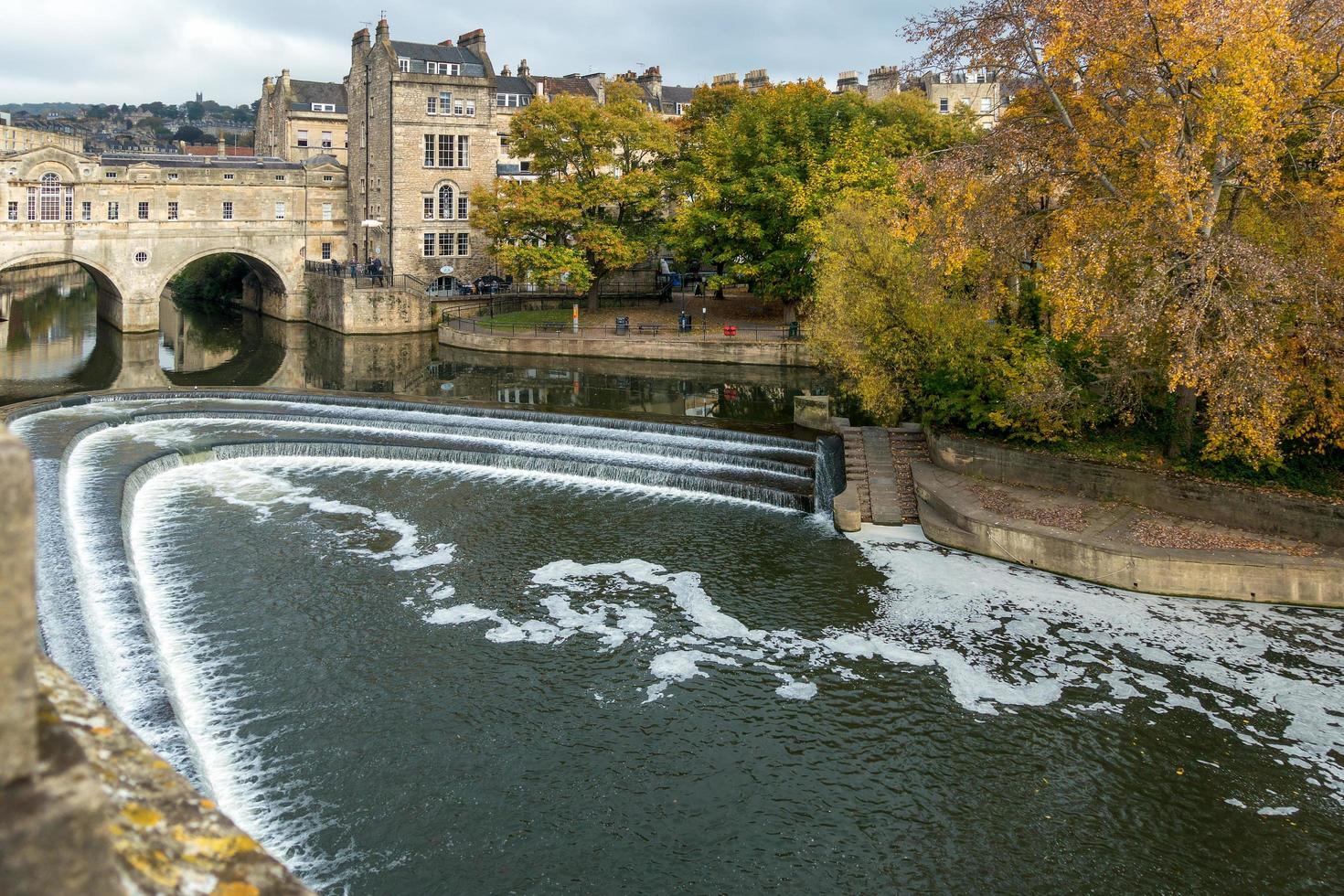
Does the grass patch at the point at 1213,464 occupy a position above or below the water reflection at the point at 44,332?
below

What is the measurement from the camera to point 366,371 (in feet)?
154

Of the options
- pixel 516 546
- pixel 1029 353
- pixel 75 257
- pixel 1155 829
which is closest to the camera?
pixel 1155 829

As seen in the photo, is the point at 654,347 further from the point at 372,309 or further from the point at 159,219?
the point at 159,219

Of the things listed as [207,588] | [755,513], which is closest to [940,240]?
[755,513]

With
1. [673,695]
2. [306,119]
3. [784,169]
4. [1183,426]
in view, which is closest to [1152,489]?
[1183,426]

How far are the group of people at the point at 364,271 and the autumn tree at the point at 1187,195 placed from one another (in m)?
40.3

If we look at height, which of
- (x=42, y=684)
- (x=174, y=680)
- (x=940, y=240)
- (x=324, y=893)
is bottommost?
(x=324, y=893)

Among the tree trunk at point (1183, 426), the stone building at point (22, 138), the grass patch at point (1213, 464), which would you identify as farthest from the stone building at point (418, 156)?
the tree trunk at point (1183, 426)

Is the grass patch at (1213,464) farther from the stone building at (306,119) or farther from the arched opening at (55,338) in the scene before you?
the stone building at (306,119)

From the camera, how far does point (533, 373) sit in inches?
1829

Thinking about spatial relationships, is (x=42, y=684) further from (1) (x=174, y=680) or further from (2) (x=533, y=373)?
(2) (x=533, y=373)

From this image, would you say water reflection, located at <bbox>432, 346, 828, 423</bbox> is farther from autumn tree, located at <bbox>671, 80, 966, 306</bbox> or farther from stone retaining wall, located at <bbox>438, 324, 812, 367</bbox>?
autumn tree, located at <bbox>671, 80, 966, 306</bbox>

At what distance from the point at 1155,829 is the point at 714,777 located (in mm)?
5517

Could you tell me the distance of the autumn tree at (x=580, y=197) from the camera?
55.3m
